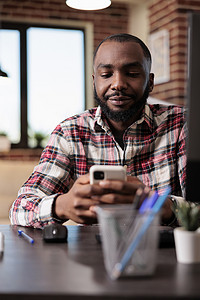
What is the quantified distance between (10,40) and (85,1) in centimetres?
309

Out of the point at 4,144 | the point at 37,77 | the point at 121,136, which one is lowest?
the point at 4,144

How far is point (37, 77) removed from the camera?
5141 millimetres

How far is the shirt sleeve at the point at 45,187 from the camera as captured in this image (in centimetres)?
128

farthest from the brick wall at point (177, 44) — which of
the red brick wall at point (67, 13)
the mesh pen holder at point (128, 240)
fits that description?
the mesh pen holder at point (128, 240)

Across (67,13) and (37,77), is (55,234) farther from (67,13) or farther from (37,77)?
(67,13)

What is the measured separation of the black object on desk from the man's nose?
636 mm

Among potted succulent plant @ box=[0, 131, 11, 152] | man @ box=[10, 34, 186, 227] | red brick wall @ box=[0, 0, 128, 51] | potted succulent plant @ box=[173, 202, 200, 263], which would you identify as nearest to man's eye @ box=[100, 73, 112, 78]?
man @ box=[10, 34, 186, 227]

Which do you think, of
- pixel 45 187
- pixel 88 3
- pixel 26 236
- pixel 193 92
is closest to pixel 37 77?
pixel 88 3

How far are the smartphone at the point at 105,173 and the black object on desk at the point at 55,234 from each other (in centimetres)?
14

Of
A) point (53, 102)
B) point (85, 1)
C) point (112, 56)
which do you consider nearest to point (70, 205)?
point (112, 56)

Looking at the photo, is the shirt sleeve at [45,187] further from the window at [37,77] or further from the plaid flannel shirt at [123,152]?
the window at [37,77]

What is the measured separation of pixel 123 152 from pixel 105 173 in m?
0.56

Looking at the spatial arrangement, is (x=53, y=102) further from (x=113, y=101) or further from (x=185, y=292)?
(x=185, y=292)

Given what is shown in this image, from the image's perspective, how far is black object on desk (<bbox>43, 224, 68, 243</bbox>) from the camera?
1.05 m
